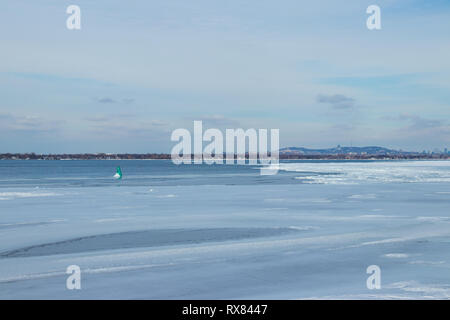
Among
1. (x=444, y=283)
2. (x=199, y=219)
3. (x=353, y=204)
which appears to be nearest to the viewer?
(x=444, y=283)

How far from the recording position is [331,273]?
7191 mm

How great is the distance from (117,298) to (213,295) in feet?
3.67

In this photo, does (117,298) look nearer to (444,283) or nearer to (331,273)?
(331,273)

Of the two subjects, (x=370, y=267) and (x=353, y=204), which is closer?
(x=370, y=267)

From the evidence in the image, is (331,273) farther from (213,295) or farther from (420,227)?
(420,227)

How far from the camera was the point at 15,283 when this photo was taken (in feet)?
21.7

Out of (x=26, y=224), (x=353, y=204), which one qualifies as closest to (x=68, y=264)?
(x=26, y=224)

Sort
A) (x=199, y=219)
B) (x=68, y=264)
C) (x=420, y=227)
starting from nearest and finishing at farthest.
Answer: (x=68, y=264) < (x=420, y=227) < (x=199, y=219)
